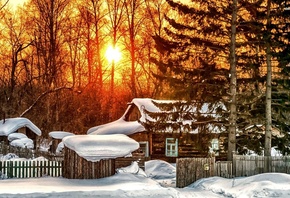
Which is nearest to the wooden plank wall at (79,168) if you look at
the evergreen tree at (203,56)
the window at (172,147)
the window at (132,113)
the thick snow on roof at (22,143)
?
the evergreen tree at (203,56)

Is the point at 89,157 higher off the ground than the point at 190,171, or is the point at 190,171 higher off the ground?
the point at 89,157

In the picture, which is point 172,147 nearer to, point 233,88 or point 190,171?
point 190,171

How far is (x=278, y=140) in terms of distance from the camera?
92.4 feet

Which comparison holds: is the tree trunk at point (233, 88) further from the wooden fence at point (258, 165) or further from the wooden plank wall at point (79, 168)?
the wooden plank wall at point (79, 168)

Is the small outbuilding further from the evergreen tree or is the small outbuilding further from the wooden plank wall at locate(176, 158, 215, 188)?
the evergreen tree

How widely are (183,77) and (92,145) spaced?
669 centimetres

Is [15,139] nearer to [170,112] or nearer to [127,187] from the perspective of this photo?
[170,112]

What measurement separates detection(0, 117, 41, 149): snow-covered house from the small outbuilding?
18950mm

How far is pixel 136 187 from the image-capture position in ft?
67.4

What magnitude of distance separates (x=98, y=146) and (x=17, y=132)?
24255mm

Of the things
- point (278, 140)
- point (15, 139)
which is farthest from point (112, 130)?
point (278, 140)

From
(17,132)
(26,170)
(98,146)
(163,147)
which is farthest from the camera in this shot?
(17,132)

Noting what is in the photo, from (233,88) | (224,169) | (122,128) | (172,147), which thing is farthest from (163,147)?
(233,88)

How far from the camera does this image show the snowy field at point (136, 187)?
19.2m
